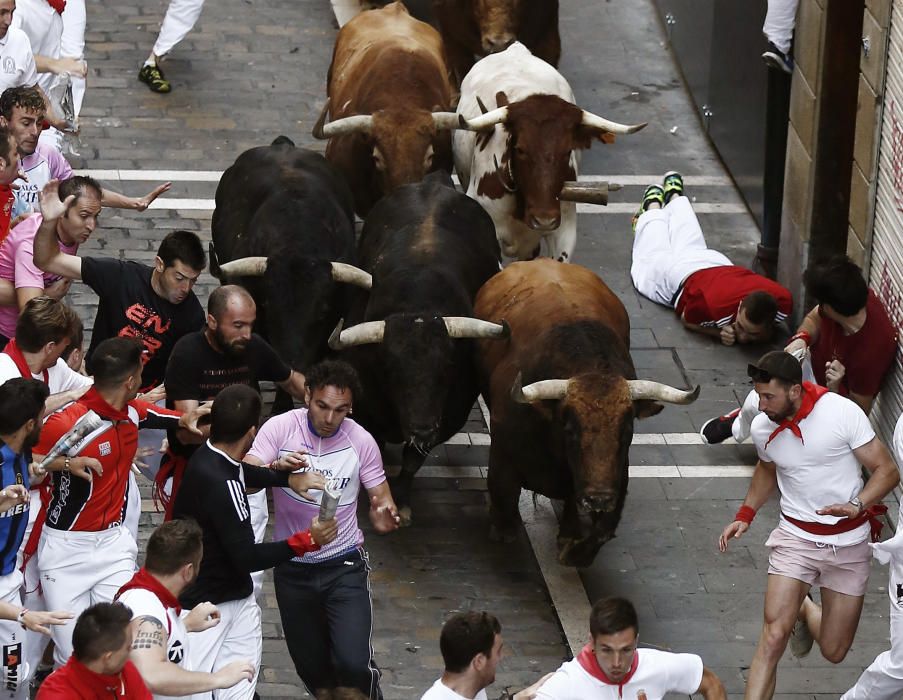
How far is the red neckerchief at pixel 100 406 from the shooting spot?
Result: 26.6 ft

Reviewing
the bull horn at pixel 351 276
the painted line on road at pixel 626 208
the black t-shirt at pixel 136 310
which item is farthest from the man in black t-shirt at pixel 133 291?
the painted line on road at pixel 626 208

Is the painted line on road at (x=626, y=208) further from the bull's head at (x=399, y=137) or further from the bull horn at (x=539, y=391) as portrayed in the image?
the bull horn at (x=539, y=391)

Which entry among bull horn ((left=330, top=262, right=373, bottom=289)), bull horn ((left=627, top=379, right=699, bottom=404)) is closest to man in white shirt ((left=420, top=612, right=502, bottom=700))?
bull horn ((left=627, top=379, right=699, bottom=404))

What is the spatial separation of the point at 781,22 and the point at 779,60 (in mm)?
362

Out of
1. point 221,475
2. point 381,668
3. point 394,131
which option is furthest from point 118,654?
point 394,131

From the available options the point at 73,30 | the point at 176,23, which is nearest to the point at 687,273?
the point at 73,30

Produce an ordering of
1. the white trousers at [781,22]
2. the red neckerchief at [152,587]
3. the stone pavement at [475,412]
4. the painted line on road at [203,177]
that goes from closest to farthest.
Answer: the red neckerchief at [152,587], the stone pavement at [475,412], the white trousers at [781,22], the painted line on road at [203,177]

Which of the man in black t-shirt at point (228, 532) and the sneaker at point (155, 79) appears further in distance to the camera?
the sneaker at point (155, 79)

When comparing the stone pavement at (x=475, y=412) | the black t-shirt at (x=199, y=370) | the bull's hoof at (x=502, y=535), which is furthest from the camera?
the bull's hoof at (x=502, y=535)

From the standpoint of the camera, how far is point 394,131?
511 inches

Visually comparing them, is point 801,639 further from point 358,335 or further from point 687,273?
point 687,273

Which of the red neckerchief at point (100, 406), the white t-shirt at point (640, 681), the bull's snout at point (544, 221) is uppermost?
the red neckerchief at point (100, 406)

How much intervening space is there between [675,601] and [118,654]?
4.76 m

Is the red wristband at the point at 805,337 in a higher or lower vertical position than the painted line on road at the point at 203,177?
higher
